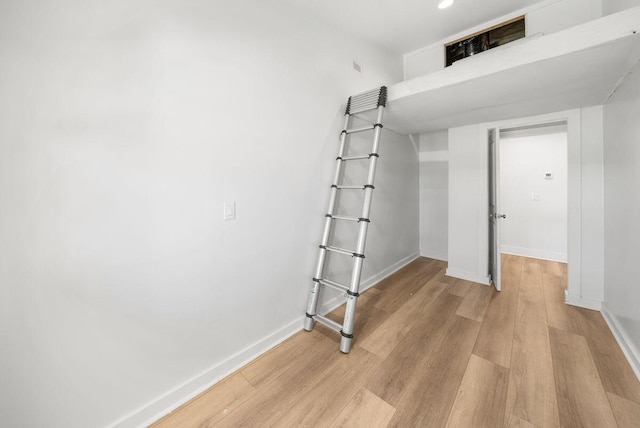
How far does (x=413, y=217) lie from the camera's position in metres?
3.86

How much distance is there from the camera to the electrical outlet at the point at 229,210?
1.54 metres

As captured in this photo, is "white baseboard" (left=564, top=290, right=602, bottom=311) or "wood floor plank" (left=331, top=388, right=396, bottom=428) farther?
"white baseboard" (left=564, top=290, right=602, bottom=311)

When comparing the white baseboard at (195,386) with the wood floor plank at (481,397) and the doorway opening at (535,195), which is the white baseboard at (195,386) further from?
the doorway opening at (535,195)

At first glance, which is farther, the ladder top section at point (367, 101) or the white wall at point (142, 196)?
the ladder top section at point (367, 101)

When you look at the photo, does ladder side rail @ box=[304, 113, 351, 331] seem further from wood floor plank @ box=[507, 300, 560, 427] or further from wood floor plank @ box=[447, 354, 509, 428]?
wood floor plank @ box=[507, 300, 560, 427]

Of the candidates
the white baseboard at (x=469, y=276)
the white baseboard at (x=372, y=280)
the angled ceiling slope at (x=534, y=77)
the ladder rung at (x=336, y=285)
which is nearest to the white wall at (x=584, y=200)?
the angled ceiling slope at (x=534, y=77)

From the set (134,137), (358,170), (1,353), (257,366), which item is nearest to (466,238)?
(358,170)

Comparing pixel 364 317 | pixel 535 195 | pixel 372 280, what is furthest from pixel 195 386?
pixel 535 195

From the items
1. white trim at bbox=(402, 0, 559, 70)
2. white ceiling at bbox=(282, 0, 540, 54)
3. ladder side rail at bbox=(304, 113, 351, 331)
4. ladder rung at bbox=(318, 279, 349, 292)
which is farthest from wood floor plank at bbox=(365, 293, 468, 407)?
white trim at bbox=(402, 0, 559, 70)

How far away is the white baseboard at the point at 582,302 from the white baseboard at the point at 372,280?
174 cm

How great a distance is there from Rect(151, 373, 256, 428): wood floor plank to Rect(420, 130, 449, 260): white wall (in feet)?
11.4

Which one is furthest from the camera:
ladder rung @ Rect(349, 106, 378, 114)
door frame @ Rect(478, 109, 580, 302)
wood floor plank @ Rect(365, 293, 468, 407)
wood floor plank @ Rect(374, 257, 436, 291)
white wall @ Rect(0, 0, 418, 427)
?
wood floor plank @ Rect(374, 257, 436, 291)

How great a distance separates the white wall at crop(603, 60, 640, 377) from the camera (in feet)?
5.25

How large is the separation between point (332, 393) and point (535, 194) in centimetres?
471
